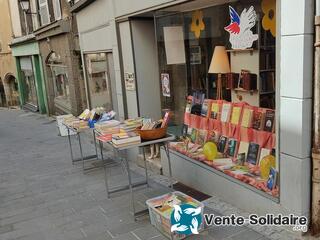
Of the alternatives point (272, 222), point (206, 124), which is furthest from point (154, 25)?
point (272, 222)

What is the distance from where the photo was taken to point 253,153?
4.41m

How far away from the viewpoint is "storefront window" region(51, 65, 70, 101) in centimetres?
1184

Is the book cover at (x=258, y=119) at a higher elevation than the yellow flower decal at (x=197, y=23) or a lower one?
lower

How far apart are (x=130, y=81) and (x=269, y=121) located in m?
2.85

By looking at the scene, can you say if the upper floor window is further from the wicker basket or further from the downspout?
the downspout

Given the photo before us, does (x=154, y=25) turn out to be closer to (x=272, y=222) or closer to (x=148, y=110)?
(x=148, y=110)

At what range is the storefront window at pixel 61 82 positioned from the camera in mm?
11835

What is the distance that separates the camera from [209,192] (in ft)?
15.2

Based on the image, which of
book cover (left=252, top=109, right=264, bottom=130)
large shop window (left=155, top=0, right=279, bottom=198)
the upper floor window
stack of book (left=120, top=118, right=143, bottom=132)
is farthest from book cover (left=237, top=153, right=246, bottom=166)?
the upper floor window

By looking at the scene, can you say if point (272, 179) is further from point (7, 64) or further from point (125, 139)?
point (7, 64)

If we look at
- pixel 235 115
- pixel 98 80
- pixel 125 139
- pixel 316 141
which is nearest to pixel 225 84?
pixel 235 115

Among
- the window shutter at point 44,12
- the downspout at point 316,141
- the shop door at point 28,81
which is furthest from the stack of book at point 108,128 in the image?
A: the shop door at point 28,81

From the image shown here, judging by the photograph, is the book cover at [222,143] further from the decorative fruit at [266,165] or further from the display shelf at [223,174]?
the decorative fruit at [266,165]

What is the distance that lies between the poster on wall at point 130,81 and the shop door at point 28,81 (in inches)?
434
